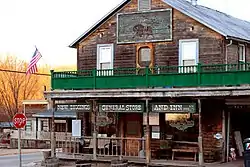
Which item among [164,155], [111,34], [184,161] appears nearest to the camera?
[184,161]

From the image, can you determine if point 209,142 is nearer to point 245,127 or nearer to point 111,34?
point 245,127

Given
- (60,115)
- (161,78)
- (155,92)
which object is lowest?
(60,115)

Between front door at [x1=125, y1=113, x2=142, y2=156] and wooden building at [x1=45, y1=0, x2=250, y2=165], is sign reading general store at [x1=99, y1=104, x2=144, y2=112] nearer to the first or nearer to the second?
wooden building at [x1=45, y1=0, x2=250, y2=165]

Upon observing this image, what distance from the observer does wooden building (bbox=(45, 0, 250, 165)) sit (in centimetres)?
2328

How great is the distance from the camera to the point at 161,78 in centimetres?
2366

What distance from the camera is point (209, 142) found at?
2508 centimetres

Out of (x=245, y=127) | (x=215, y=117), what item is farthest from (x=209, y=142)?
(x=245, y=127)

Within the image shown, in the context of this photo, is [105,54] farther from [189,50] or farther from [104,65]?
[189,50]

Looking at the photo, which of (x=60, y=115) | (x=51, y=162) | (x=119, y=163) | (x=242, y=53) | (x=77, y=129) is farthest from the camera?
(x=60, y=115)

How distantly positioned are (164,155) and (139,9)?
7.59m

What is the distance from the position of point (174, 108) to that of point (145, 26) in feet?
18.2

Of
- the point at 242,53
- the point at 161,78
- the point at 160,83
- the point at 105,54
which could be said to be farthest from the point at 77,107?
the point at 242,53

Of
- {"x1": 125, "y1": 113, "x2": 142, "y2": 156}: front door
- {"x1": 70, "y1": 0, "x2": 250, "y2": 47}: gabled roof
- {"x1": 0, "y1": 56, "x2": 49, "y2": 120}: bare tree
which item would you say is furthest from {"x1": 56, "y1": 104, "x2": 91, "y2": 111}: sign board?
{"x1": 0, "y1": 56, "x2": 49, "y2": 120}: bare tree

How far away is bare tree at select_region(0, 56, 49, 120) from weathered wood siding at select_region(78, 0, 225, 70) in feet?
125
